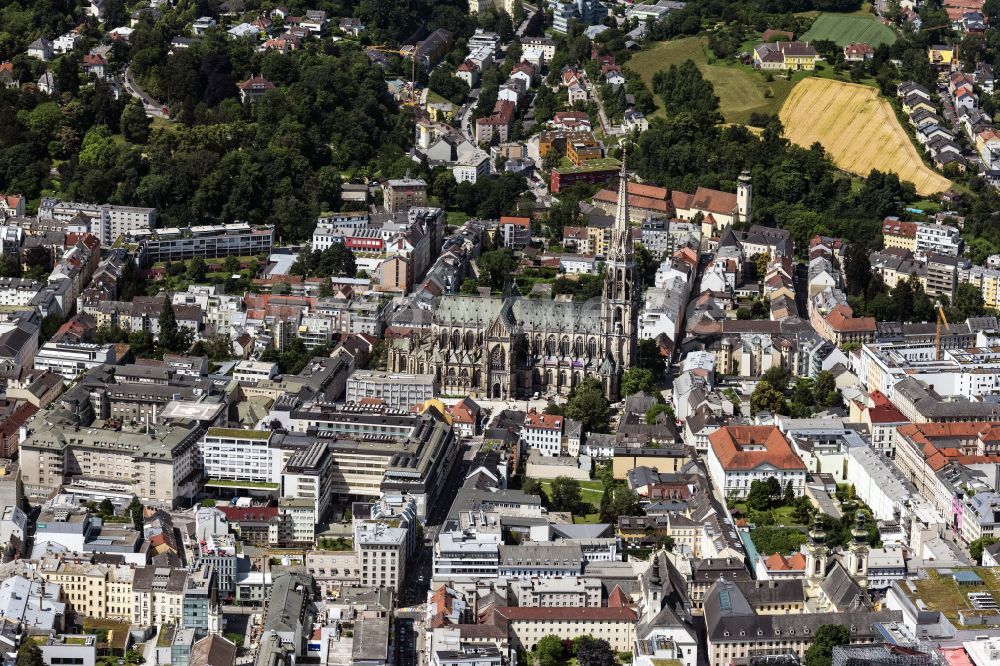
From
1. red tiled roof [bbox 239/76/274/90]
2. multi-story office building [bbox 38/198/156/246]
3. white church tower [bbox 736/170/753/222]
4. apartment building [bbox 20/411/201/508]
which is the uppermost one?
red tiled roof [bbox 239/76/274/90]

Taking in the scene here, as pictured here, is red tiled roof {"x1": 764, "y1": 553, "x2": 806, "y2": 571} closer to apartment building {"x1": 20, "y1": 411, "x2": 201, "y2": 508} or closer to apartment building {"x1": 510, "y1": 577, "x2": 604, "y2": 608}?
apartment building {"x1": 510, "y1": 577, "x2": 604, "y2": 608}

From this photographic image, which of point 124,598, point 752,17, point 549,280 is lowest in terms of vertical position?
point 124,598

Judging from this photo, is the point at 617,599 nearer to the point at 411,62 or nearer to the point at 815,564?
the point at 815,564

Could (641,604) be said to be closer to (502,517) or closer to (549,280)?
(502,517)

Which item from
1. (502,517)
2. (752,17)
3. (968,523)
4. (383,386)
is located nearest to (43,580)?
(502,517)

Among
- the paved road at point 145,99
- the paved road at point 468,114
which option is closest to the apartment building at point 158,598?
the paved road at point 145,99

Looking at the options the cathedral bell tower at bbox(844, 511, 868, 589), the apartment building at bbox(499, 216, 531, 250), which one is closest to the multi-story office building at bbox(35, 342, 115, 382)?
the apartment building at bbox(499, 216, 531, 250)
